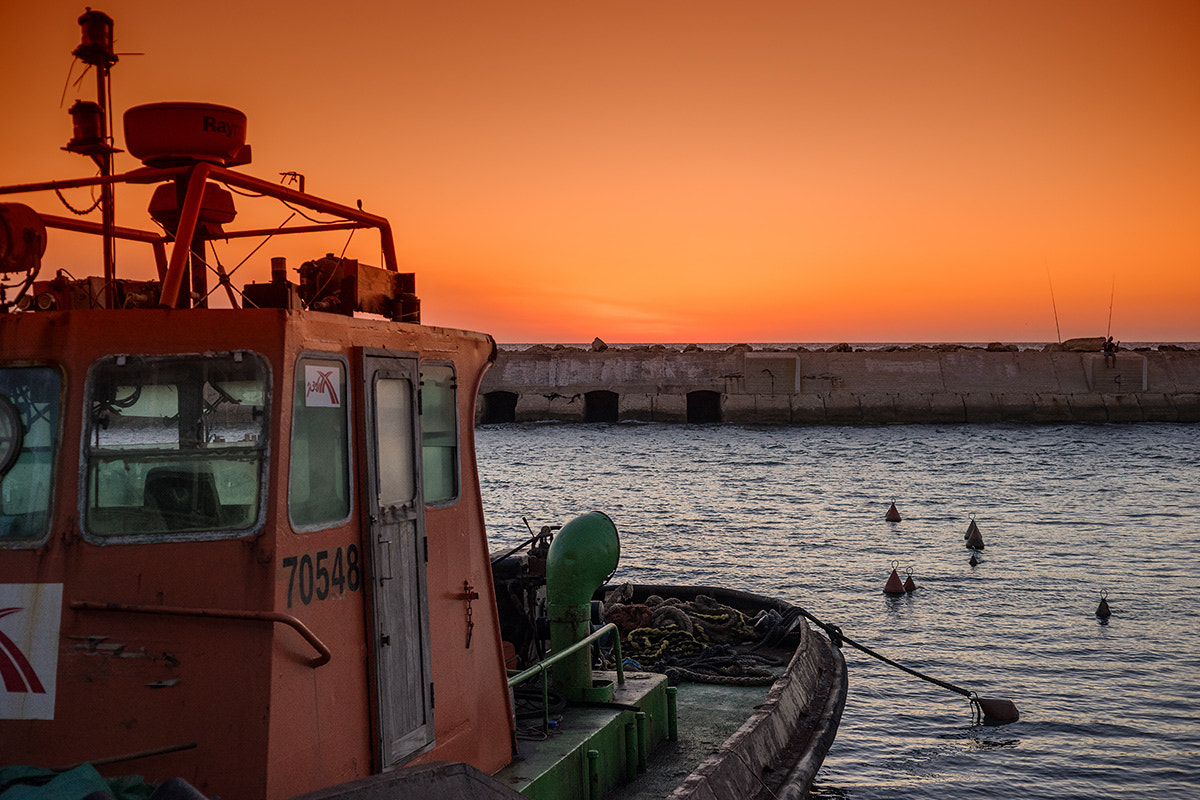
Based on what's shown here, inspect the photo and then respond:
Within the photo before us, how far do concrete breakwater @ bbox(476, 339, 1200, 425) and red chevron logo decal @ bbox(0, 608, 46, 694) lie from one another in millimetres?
66159

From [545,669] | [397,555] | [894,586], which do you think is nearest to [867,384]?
[894,586]

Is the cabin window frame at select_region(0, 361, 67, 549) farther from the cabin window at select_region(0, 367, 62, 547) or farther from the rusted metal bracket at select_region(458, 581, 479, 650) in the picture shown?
the rusted metal bracket at select_region(458, 581, 479, 650)

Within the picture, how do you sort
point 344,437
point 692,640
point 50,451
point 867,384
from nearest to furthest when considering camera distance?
point 50,451 → point 344,437 → point 692,640 → point 867,384

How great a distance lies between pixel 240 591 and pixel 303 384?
916 mm

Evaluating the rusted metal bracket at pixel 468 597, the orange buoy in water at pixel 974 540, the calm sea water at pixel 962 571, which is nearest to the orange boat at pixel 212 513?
the rusted metal bracket at pixel 468 597

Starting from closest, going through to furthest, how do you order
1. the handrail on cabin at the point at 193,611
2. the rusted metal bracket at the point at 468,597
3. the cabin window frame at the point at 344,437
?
1. the handrail on cabin at the point at 193,611
2. the cabin window frame at the point at 344,437
3. the rusted metal bracket at the point at 468,597

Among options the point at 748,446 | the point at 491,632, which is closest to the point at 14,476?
the point at 491,632

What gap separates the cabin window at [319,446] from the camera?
4.45 metres

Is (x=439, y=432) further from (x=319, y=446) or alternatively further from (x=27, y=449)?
(x=27, y=449)

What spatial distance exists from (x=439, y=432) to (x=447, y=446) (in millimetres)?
113

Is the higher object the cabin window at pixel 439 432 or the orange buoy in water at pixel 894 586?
the cabin window at pixel 439 432

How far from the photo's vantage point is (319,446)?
182 inches

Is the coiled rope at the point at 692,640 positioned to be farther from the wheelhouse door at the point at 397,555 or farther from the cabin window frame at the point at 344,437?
the cabin window frame at the point at 344,437

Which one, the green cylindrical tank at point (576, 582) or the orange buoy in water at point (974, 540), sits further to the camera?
the orange buoy in water at point (974, 540)
